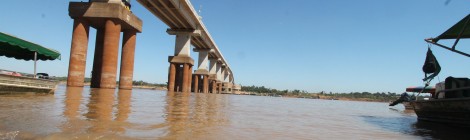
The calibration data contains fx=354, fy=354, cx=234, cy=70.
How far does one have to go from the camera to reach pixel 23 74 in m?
12.5

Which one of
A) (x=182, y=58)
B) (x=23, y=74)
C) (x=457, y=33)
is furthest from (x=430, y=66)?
(x=182, y=58)

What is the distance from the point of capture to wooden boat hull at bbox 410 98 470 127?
351 inches

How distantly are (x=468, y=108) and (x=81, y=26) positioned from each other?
23867mm

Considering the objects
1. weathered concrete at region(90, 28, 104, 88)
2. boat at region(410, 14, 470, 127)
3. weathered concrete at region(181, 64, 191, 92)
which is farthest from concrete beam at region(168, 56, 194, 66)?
boat at region(410, 14, 470, 127)

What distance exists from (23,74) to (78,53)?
12.9 meters

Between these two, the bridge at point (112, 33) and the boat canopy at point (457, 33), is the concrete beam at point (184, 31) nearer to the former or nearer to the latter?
the bridge at point (112, 33)

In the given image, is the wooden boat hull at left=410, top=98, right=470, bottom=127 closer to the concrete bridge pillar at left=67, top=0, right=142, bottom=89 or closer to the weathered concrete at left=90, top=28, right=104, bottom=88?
the concrete bridge pillar at left=67, top=0, right=142, bottom=89

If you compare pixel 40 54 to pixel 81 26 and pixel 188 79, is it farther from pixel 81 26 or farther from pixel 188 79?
pixel 188 79

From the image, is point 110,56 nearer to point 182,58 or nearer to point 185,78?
point 182,58

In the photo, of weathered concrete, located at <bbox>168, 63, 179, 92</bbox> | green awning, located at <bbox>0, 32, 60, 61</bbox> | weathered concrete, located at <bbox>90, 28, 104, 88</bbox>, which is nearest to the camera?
green awning, located at <bbox>0, 32, 60, 61</bbox>

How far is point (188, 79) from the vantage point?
4800 cm

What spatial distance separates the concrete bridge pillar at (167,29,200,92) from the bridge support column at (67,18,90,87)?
2048 centimetres

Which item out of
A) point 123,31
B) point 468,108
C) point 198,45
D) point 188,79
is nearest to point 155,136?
point 468,108

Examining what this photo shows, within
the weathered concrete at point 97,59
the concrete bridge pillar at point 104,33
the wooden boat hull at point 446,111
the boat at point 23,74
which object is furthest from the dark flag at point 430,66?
the weathered concrete at point 97,59
